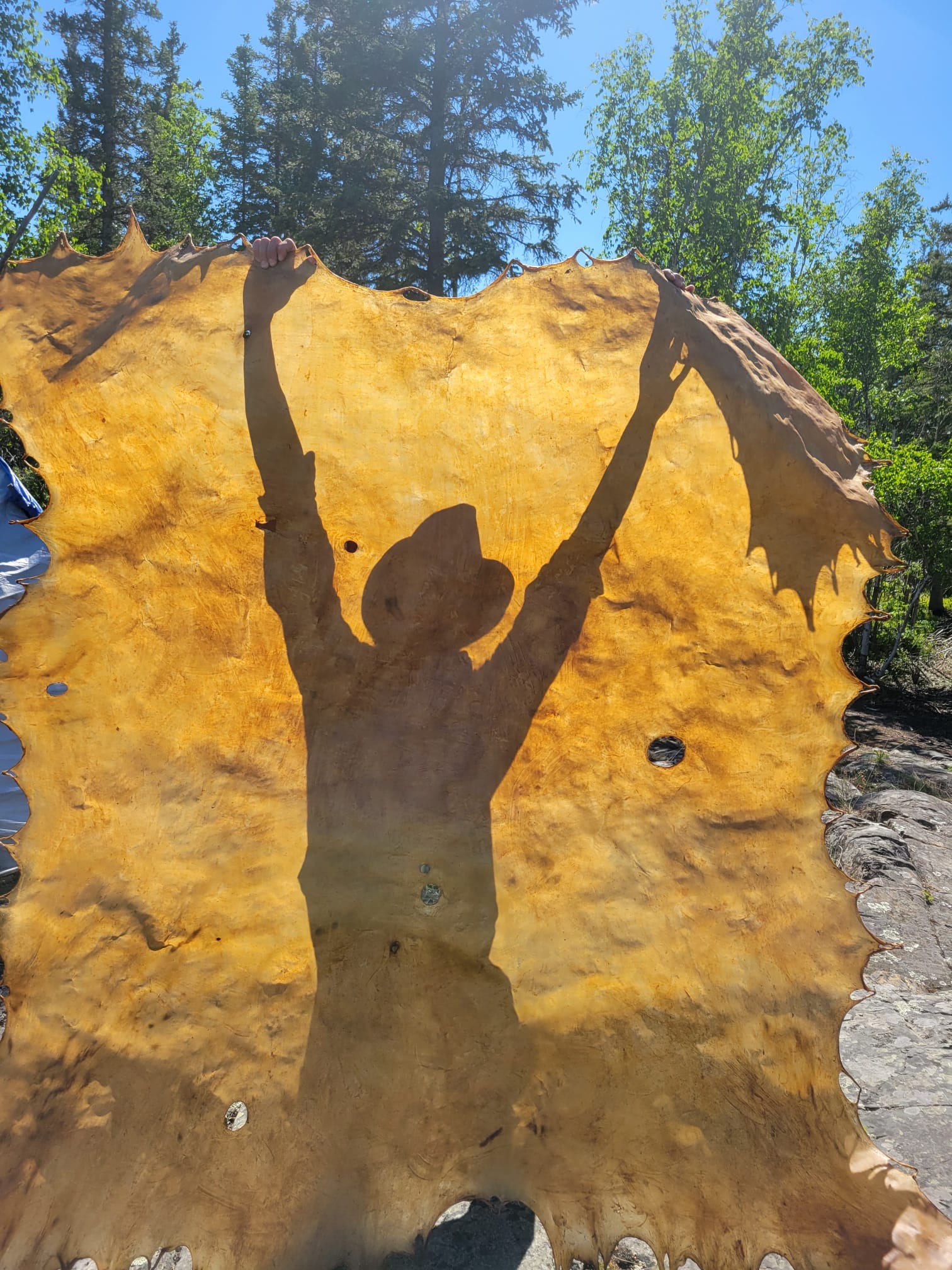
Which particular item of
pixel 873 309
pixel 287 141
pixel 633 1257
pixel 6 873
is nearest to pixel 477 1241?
pixel 633 1257

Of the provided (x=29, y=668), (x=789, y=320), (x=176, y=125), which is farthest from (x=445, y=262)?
(x=29, y=668)

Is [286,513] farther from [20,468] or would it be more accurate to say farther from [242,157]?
[242,157]

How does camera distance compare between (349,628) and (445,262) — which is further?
(445,262)

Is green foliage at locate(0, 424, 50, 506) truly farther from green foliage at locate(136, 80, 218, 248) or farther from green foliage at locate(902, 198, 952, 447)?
green foliage at locate(902, 198, 952, 447)

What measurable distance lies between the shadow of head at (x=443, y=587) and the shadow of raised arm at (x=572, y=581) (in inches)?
4.5

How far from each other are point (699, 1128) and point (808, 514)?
1.88 metres

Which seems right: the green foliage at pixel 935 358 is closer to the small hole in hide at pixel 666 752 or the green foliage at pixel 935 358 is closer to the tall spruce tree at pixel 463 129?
the tall spruce tree at pixel 463 129

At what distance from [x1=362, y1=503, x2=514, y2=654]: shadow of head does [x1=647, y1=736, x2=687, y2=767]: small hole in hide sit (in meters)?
0.67

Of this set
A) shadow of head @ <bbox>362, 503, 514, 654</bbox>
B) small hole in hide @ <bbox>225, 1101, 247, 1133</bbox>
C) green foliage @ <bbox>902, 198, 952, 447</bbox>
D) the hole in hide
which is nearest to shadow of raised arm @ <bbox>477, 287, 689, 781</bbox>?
shadow of head @ <bbox>362, 503, 514, 654</bbox>

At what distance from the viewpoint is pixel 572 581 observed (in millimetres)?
2531

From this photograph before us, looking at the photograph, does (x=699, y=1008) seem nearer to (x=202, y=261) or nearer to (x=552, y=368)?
(x=552, y=368)

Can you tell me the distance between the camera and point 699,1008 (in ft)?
7.31

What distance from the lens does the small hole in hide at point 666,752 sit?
240 centimetres

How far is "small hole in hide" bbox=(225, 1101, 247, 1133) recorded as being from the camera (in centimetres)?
215
